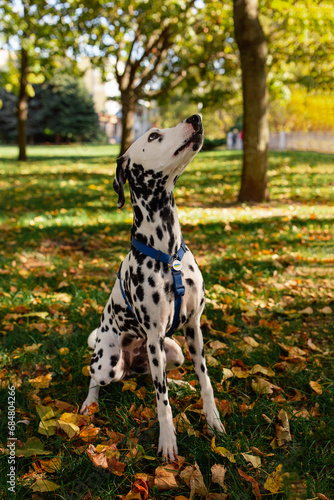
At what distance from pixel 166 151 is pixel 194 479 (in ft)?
5.84

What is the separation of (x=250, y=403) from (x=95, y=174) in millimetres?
13497

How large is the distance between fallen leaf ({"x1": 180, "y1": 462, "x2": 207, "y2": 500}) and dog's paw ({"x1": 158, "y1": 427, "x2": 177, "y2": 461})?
0.14m

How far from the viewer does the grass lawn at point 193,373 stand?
217cm

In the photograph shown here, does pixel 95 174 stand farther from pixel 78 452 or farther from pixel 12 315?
pixel 78 452

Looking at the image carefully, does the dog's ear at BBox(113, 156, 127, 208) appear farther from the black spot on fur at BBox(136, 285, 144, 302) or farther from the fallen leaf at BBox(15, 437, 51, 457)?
the fallen leaf at BBox(15, 437, 51, 457)

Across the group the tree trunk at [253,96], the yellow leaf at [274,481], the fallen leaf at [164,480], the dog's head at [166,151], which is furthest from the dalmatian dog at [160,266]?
the tree trunk at [253,96]

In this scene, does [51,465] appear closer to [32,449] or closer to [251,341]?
[32,449]

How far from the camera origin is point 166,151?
2195 millimetres

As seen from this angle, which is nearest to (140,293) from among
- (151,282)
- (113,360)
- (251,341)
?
(151,282)

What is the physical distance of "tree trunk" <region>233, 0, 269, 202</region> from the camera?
811 cm

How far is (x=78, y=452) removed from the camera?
2.35m

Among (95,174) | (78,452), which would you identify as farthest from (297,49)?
(78,452)

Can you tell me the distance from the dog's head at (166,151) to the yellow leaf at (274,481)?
1.69 meters

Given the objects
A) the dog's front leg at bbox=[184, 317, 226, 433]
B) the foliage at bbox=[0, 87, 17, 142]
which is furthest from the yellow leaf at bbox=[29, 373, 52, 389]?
the foliage at bbox=[0, 87, 17, 142]
